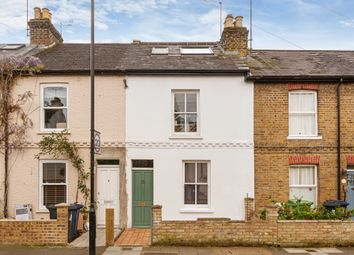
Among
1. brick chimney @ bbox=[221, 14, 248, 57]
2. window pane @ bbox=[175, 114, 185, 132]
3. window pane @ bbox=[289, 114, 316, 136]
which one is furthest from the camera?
brick chimney @ bbox=[221, 14, 248, 57]

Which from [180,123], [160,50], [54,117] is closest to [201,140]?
[180,123]

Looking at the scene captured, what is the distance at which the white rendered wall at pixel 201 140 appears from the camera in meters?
14.6

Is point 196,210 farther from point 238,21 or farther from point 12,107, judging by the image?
point 238,21

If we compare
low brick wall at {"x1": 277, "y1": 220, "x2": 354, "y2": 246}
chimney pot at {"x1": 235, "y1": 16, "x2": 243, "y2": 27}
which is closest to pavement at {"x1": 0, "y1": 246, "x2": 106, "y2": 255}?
low brick wall at {"x1": 277, "y1": 220, "x2": 354, "y2": 246}

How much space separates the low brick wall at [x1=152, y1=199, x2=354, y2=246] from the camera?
1109cm

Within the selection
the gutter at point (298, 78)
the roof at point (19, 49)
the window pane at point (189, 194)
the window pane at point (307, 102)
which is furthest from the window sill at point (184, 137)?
the roof at point (19, 49)

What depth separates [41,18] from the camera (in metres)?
18.3

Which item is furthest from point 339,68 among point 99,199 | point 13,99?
point 13,99

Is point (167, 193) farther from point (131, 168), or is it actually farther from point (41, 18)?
point (41, 18)

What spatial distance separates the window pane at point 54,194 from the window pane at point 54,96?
325 centimetres

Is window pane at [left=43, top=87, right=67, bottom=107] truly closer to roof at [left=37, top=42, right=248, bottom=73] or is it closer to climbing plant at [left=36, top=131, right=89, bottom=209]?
roof at [left=37, top=42, right=248, bottom=73]

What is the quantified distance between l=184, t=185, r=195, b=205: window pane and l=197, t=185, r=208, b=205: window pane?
0.20 metres

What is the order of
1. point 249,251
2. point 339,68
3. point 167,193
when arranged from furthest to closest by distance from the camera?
point 339,68 < point 167,193 < point 249,251

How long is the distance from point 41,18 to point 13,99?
17.8ft
